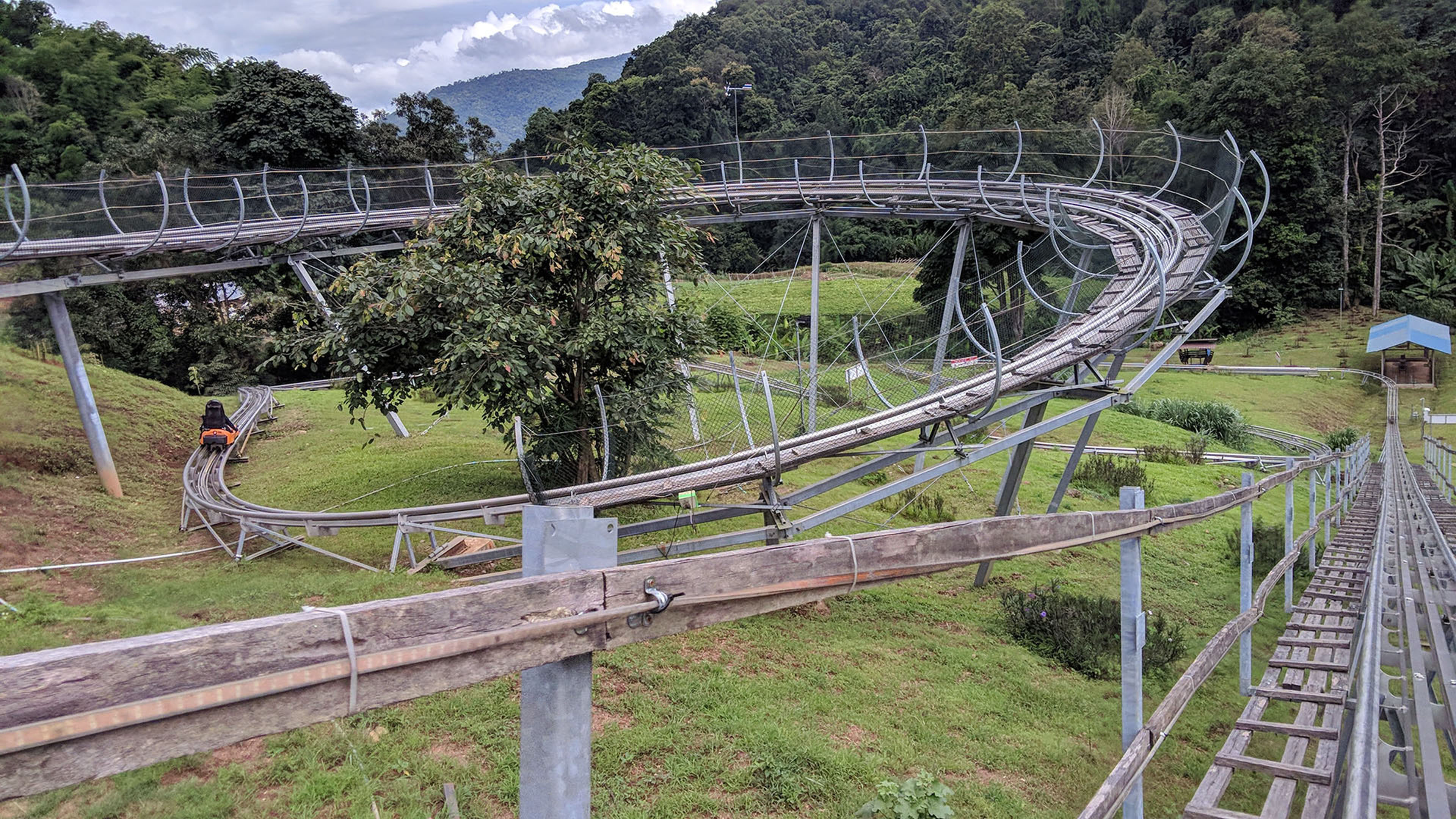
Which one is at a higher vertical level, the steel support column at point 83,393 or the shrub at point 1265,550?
the steel support column at point 83,393

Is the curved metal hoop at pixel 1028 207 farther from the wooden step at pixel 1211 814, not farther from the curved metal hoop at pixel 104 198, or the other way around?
the curved metal hoop at pixel 104 198

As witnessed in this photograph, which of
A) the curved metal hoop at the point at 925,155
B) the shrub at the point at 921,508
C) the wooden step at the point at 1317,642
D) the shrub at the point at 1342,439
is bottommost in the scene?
the shrub at the point at 1342,439

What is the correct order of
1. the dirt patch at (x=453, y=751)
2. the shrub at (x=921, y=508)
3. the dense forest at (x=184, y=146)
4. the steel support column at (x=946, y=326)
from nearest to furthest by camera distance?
the dirt patch at (x=453, y=751) < the steel support column at (x=946, y=326) < the shrub at (x=921, y=508) < the dense forest at (x=184, y=146)

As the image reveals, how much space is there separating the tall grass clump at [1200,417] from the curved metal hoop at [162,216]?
2201 centimetres

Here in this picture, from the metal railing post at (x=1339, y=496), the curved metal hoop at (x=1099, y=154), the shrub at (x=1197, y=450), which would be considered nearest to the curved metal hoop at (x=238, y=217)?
the curved metal hoop at (x=1099, y=154)

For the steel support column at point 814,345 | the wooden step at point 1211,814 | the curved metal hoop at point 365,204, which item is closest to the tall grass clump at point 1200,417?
the steel support column at point 814,345

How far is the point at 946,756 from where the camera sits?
18.0ft

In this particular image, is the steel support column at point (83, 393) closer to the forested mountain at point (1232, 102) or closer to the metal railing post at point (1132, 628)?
the metal railing post at point (1132, 628)

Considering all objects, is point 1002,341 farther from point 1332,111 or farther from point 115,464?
point 1332,111

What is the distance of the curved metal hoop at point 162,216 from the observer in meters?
12.2

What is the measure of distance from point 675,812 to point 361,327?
21.5 ft

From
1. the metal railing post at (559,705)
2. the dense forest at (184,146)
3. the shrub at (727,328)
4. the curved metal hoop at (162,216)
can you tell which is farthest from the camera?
the dense forest at (184,146)

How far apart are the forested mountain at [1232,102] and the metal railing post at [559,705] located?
84.8ft

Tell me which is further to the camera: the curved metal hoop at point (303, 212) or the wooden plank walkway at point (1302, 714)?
the curved metal hoop at point (303, 212)
